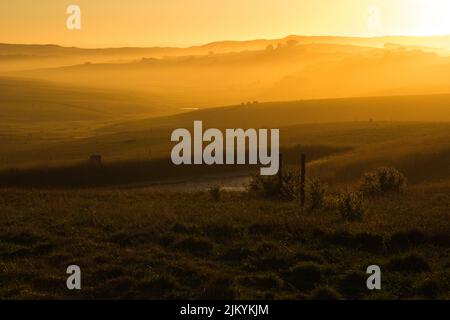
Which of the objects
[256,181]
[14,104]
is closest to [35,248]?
[256,181]

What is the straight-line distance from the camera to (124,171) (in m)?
44.2

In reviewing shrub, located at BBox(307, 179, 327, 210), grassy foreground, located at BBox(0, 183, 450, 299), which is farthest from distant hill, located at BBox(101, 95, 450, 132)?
grassy foreground, located at BBox(0, 183, 450, 299)

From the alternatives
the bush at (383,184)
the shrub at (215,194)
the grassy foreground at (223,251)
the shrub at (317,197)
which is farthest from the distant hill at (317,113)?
the grassy foreground at (223,251)

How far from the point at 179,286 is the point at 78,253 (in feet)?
12.0

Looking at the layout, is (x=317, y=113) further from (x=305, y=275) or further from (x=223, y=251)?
(x=305, y=275)

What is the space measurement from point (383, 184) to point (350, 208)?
7.99 m

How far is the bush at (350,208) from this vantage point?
18.4 metres

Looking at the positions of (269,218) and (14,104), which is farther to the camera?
(14,104)

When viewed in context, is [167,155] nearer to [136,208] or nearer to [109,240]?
[136,208]

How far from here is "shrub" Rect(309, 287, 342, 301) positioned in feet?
36.2

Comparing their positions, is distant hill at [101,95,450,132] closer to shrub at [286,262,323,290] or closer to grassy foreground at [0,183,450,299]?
grassy foreground at [0,183,450,299]

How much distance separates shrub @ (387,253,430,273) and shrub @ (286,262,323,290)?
161 centimetres

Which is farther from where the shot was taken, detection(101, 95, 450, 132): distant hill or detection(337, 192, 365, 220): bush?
detection(101, 95, 450, 132): distant hill
